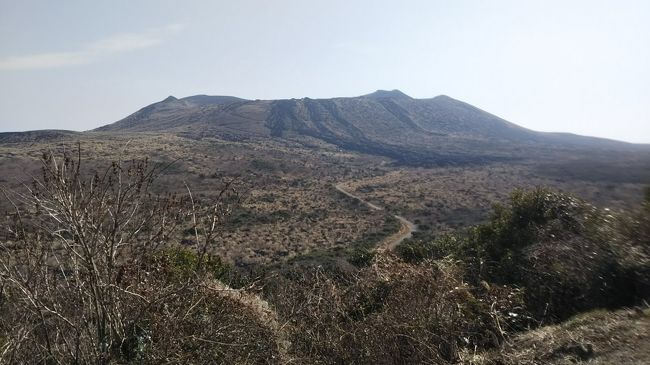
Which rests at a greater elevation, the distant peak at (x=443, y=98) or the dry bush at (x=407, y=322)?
the distant peak at (x=443, y=98)

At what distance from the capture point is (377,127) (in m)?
134

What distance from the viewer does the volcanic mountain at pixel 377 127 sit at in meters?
106

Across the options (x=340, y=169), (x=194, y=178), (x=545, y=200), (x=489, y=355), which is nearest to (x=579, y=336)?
(x=489, y=355)

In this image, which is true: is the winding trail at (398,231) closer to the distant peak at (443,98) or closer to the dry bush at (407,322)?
the dry bush at (407,322)

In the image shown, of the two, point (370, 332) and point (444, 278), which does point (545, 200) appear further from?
point (370, 332)

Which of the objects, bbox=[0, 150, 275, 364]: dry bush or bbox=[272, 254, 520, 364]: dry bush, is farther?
bbox=[272, 254, 520, 364]: dry bush

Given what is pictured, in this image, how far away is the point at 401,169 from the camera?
84312mm

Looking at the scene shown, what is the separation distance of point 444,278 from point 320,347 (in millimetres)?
1974

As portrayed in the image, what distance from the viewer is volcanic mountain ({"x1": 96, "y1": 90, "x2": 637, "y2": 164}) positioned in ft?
347

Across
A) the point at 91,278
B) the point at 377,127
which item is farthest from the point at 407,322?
the point at 377,127

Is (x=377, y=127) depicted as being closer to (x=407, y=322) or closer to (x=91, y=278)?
(x=407, y=322)

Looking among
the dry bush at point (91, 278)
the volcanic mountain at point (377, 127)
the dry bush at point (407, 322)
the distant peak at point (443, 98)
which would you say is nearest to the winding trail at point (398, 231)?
the dry bush at point (407, 322)

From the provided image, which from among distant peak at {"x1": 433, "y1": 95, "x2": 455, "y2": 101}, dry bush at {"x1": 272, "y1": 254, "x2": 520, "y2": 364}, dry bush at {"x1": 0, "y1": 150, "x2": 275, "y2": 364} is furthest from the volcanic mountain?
dry bush at {"x1": 0, "y1": 150, "x2": 275, "y2": 364}

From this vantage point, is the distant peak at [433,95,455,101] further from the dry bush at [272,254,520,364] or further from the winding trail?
the dry bush at [272,254,520,364]
